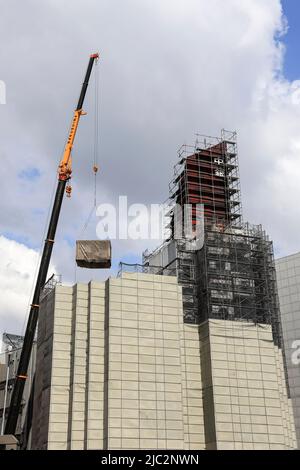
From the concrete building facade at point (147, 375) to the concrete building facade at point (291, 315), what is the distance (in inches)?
1212

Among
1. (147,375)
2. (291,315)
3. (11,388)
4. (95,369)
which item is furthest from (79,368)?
(291,315)

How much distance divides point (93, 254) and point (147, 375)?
45.4 ft

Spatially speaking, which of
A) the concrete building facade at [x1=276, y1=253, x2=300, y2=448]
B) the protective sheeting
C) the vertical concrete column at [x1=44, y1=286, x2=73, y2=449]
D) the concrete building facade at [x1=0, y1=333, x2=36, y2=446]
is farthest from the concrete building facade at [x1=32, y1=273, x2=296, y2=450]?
the concrete building facade at [x1=276, y1=253, x2=300, y2=448]

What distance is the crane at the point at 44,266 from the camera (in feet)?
195

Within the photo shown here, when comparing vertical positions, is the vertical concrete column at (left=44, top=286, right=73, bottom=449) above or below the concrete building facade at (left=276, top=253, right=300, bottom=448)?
below

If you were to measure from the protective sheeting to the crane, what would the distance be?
4.20 metres

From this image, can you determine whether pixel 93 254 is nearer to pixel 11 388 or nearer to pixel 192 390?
pixel 192 390

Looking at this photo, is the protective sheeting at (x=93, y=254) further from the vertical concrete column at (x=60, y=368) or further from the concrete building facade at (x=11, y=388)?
the concrete building facade at (x=11, y=388)

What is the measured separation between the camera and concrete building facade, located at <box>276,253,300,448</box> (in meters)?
95.6

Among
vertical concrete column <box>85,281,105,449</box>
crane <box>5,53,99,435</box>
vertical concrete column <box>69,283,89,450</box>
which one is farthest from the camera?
crane <box>5,53,99,435</box>

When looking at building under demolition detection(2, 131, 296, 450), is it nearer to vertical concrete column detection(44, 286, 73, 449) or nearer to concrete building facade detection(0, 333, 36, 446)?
vertical concrete column detection(44, 286, 73, 449)

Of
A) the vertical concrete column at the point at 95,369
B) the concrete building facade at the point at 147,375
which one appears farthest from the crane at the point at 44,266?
the vertical concrete column at the point at 95,369

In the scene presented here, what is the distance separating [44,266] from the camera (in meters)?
63.7
